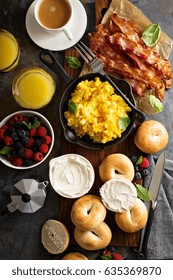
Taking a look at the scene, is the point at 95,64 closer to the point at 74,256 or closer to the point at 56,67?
the point at 56,67

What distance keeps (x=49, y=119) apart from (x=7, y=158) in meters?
0.27

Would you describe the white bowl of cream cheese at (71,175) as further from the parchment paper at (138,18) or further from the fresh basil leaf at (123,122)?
the parchment paper at (138,18)

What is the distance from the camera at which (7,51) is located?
93.0 inches

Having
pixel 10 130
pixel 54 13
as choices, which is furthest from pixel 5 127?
pixel 54 13

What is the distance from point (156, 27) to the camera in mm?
2348

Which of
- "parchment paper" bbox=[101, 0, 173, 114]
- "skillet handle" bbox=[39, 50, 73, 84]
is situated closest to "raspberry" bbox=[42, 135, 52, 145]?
"skillet handle" bbox=[39, 50, 73, 84]

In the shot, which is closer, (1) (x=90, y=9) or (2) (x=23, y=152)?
(2) (x=23, y=152)

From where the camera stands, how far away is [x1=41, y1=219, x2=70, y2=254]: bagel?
2275 mm

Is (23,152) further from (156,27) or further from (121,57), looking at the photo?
(156,27)

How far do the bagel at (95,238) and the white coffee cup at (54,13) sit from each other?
2.78 ft

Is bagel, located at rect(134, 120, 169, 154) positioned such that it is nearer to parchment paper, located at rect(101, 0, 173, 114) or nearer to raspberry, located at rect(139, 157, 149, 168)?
raspberry, located at rect(139, 157, 149, 168)

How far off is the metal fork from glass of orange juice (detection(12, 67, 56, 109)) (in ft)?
0.63
